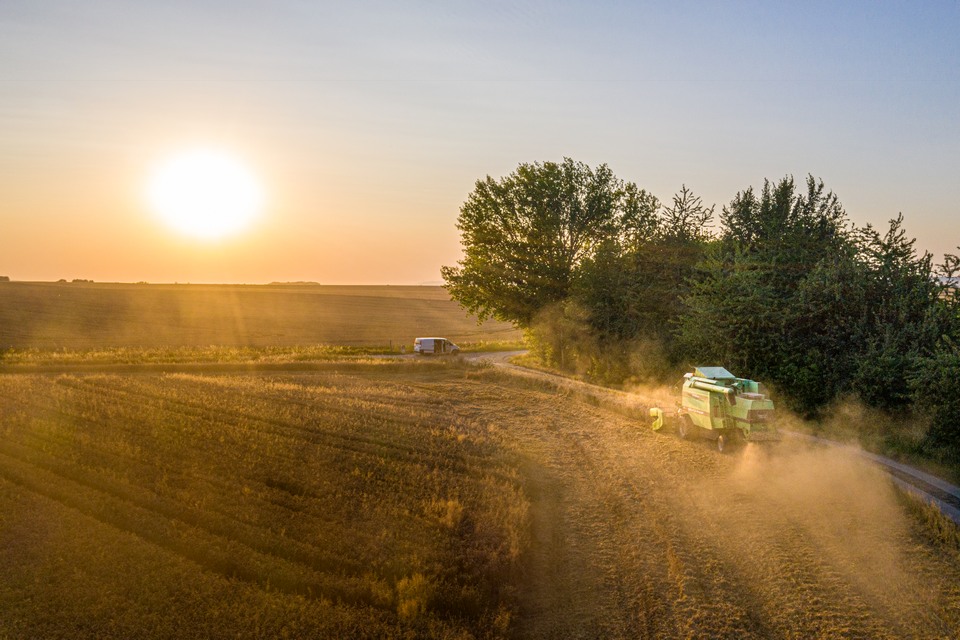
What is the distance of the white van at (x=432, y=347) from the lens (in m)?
52.9

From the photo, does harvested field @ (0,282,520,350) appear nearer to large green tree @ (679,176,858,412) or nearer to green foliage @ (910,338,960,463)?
large green tree @ (679,176,858,412)

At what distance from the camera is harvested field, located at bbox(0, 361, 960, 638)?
9.66m

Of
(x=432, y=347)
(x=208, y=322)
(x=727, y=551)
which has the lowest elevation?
(x=727, y=551)

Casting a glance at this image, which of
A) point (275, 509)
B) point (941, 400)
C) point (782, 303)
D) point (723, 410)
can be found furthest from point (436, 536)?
point (782, 303)

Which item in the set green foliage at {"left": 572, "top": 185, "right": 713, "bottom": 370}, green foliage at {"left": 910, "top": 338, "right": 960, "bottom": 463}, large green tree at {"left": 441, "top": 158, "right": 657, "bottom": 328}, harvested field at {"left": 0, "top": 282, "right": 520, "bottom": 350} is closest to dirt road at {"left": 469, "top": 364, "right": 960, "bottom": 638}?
green foliage at {"left": 910, "top": 338, "right": 960, "bottom": 463}

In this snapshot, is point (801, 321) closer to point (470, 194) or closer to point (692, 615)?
point (692, 615)

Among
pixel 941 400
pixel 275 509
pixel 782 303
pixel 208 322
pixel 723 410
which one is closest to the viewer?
pixel 275 509

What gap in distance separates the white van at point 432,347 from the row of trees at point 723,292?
20.3 ft

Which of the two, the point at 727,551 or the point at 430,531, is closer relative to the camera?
the point at 727,551

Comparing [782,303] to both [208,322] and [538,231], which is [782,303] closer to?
[538,231]

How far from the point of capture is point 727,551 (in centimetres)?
1210

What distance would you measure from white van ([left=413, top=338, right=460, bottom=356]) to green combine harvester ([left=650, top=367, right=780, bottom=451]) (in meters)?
33.5

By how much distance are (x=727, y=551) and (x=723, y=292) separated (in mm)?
17685

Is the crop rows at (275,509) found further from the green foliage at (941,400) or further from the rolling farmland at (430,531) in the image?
the green foliage at (941,400)
